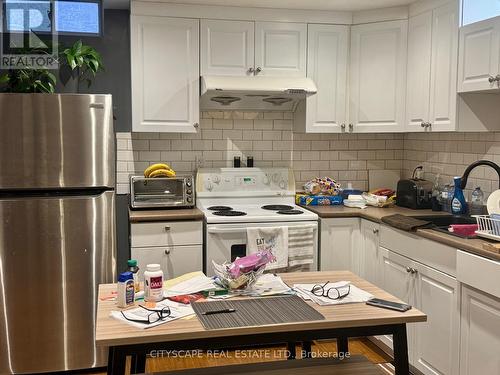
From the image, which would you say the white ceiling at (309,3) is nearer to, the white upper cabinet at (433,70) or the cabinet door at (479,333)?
the white upper cabinet at (433,70)

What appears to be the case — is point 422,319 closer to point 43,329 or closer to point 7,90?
point 43,329

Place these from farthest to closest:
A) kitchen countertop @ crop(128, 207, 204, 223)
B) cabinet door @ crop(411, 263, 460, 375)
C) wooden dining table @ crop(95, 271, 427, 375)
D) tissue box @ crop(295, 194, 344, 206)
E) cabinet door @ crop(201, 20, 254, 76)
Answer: tissue box @ crop(295, 194, 344, 206), cabinet door @ crop(201, 20, 254, 76), kitchen countertop @ crop(128, 207, 204, 223), cabinet door @ crop(411, 263, 460, 375), wooden dining table @ crop(95, 271, 427, 375)

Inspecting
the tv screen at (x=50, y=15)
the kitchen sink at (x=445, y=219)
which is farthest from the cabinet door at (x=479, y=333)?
the tv screen at (x=50, y=15)

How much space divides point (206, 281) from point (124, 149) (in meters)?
2.18

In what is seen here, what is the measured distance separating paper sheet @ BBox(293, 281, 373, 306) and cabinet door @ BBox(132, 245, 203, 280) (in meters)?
1.56

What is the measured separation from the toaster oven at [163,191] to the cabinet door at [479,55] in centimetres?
199

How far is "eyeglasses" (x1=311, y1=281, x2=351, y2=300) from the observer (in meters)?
2.23

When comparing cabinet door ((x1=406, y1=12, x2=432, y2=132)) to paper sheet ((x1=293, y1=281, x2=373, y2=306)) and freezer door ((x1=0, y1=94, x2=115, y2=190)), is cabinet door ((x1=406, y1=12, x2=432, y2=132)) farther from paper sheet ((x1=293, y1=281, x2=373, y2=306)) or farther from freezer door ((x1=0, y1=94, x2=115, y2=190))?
freezer door ((x1=0, y1=94, x2=115, y2=190))

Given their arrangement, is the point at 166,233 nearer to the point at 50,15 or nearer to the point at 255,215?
the point at 255,215

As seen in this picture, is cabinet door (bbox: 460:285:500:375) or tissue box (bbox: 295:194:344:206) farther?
tissue box (bbox: 295:194:344:206)

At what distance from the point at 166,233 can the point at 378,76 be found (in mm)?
1984

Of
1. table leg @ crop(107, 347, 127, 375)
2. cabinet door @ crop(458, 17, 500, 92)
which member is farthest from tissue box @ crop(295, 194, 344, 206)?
table leg @ crop(107, 347, 127, 375)

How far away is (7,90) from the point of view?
3703 mm

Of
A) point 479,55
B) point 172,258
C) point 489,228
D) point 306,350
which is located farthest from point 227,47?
point 306,350
